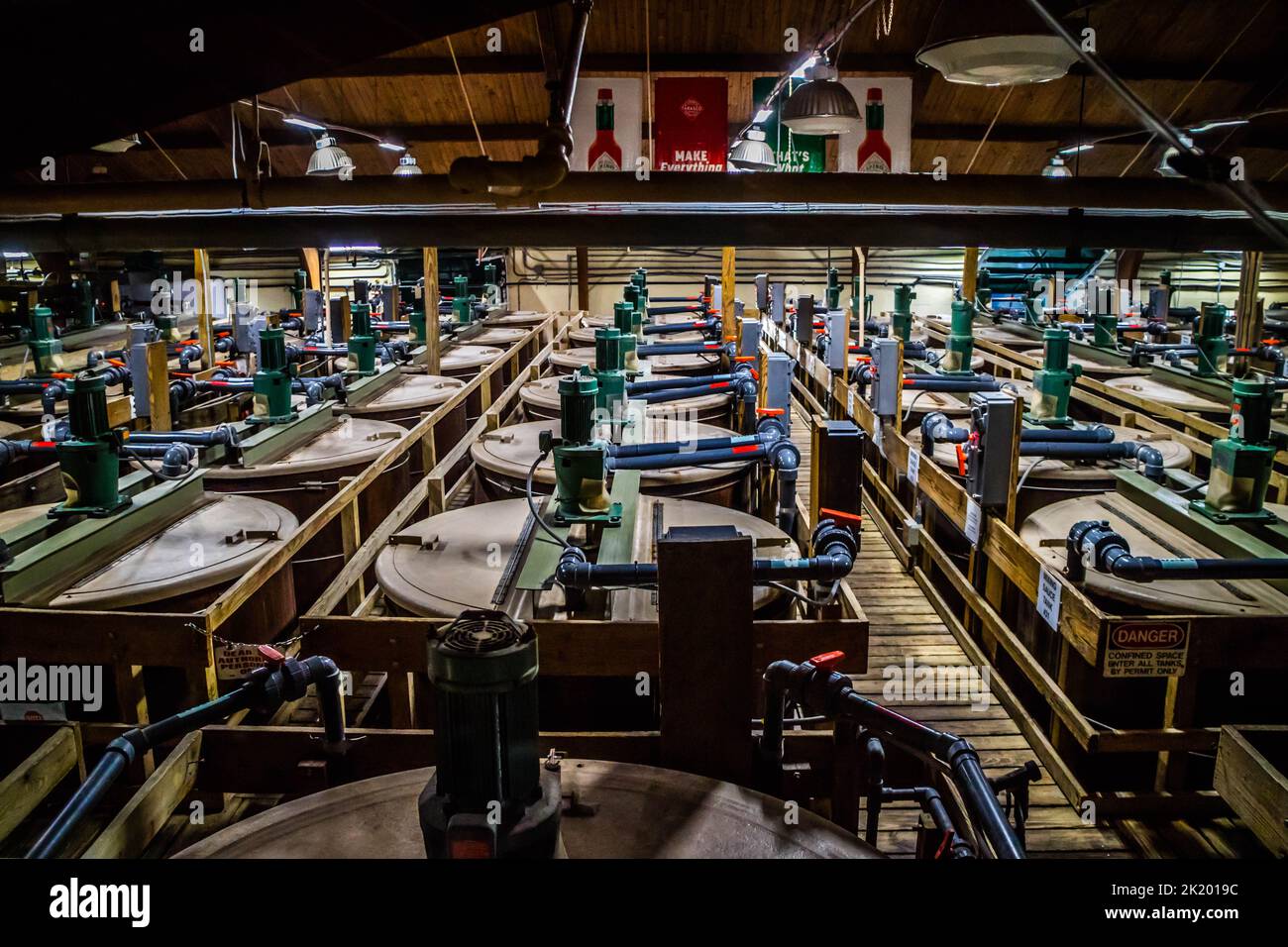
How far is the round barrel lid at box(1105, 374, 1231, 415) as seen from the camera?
9633mm

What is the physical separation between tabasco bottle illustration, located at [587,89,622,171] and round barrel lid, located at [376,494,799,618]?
3704mm

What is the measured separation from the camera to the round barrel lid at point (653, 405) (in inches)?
367

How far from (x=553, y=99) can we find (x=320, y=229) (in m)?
1.24

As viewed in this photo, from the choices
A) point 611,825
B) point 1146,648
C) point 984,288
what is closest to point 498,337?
point 984,288

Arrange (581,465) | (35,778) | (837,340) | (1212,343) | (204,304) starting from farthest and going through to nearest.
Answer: (204,304) < (837,340) < (1212,343) < (581,465) < (35,778)

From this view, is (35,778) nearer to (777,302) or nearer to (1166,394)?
(1166,394)

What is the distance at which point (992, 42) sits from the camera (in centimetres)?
310

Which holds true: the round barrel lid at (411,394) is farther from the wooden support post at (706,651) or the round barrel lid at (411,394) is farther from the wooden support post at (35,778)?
the wooden support post at (706,651)

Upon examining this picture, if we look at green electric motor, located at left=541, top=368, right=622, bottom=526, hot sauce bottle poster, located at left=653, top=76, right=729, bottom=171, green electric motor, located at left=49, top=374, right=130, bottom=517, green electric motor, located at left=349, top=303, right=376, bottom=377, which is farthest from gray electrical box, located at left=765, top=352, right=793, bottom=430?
green electric motor, located at left=349, top=303, right=376, bottom=377

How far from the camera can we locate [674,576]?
Result: 3.28 meters

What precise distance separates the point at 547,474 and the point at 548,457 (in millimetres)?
591

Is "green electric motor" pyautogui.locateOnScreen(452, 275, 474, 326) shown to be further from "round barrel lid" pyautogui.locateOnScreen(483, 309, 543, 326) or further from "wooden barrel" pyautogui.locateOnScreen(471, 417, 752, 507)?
"wooden barrel" pyautogui.locateOnScreen(471, 417, 752, 507)

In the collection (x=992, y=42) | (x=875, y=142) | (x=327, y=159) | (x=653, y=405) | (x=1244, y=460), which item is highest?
(x=327, y=159)
